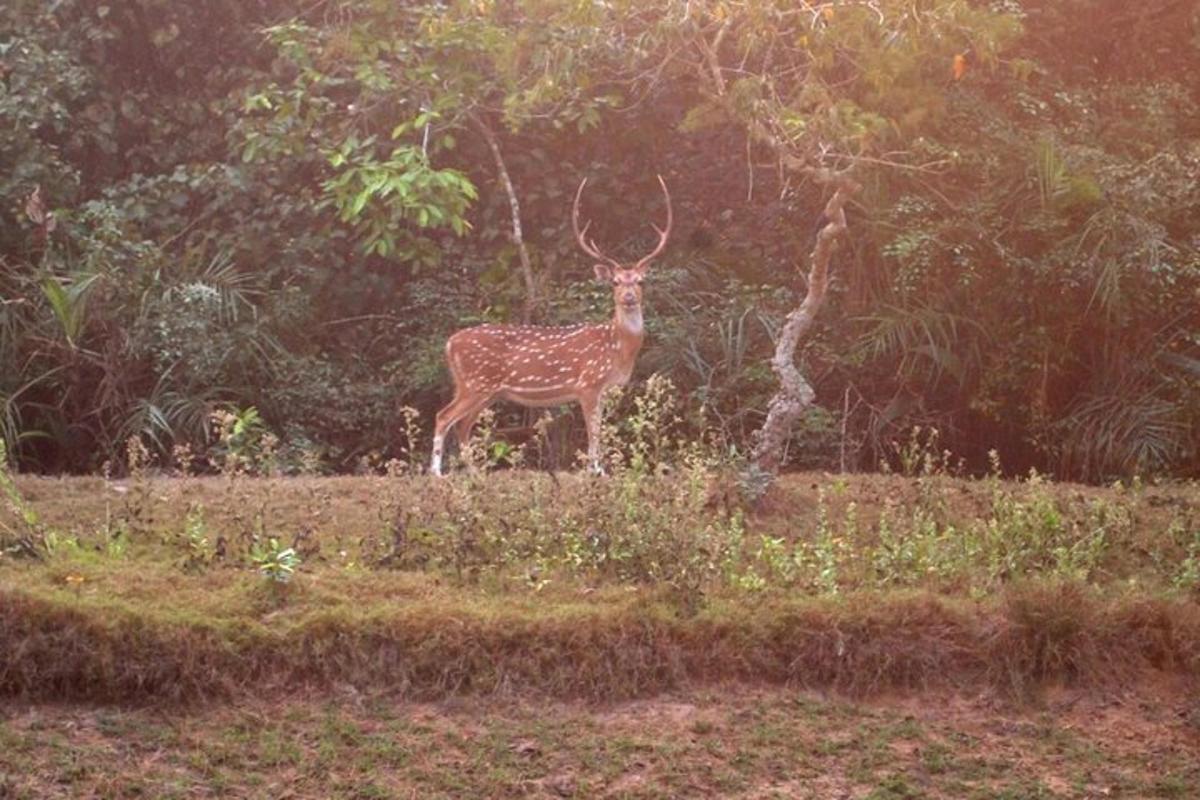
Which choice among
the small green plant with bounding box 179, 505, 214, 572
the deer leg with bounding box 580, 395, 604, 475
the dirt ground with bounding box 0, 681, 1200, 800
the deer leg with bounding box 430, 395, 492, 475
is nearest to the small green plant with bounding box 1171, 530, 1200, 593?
the dirt ground with bounding box 0, 681, 1200, 800

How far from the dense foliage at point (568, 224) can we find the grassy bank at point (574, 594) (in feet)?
9.41

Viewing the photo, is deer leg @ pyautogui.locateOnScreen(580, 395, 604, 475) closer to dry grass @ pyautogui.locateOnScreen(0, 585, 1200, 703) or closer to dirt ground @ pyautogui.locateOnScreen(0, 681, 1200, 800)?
dry grass @ pyautogui.locateOnScreen(0, 585, 1200, 703)

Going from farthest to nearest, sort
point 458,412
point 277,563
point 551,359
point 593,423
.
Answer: point 458,412
point 551,359
point 593,423
point 277,563

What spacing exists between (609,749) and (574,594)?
3.40 ft

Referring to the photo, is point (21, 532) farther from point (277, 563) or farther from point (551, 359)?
point (551, 359)

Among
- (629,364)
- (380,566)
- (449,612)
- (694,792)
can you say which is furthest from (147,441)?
(694,792)

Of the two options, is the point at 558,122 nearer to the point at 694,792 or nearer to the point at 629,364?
the point at 629,364

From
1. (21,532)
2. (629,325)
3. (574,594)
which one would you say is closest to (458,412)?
(629,325)

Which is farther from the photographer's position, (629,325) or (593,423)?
(629,325)

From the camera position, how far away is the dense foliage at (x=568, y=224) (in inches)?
515

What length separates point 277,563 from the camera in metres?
8.48

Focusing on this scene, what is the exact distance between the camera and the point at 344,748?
300 inches

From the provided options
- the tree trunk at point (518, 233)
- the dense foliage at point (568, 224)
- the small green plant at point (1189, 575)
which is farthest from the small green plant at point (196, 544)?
the tree trunk at point (518, 233)

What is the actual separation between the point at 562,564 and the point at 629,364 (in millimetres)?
3191
